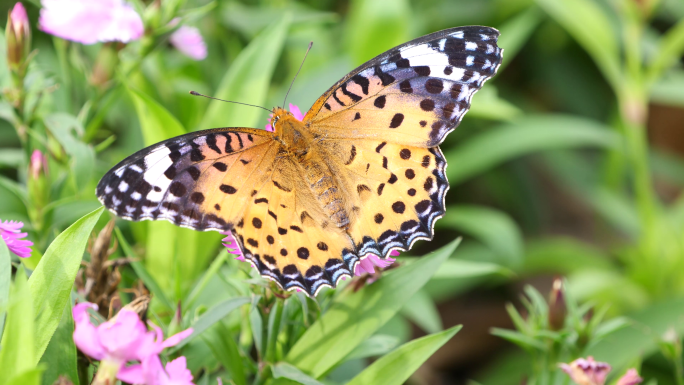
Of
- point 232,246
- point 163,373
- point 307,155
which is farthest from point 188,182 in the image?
point 163,373

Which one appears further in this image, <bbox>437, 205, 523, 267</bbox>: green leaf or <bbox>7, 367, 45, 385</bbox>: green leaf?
<bbox>437, 205, 523, 267</bbox>: green leaf

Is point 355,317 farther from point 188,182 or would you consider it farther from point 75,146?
point 75,146

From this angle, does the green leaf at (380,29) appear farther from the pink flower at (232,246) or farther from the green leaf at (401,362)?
the green leaf at (401,362)

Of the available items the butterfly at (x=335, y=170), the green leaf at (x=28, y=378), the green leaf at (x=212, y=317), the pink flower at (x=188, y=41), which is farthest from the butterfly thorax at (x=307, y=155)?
the green leaf at (x=28, y=378)

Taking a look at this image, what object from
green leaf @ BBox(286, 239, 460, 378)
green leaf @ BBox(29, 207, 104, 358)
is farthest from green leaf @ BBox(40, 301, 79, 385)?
green leaf @ BBox(286, 239, 460, 378)

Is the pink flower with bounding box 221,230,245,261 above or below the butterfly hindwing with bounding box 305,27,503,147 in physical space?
below

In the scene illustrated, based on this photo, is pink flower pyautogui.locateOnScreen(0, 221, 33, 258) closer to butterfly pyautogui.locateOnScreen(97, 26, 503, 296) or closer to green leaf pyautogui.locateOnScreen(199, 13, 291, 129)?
butterfly pyautogui.locateOnScreen(97, 26, 503, 296)
